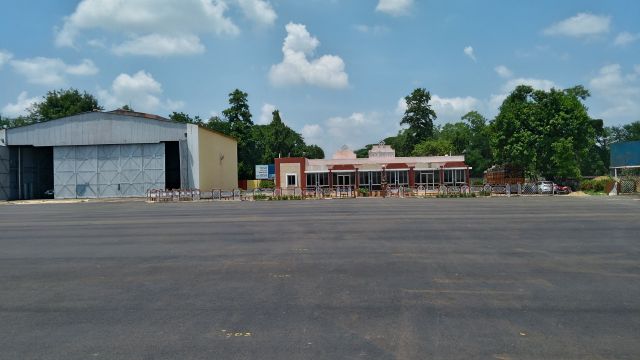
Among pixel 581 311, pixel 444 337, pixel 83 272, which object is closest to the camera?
pixel 444 337

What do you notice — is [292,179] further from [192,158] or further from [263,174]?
[263,174]

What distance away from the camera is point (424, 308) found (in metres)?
7.54

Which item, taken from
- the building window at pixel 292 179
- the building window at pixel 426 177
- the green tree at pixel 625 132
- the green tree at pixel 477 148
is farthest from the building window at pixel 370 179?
the green tree at pixel 625 132

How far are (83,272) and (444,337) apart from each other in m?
7.99

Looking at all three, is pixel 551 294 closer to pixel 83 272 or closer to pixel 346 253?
pixel 346 253

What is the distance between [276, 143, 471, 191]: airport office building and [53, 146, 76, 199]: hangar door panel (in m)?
23.4

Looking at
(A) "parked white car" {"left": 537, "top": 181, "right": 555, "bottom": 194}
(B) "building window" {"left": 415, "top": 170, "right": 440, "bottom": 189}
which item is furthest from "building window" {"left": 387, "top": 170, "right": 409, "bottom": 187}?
(A) "parked white car" {"left": 537, "top": 181, "right": 555, "bottom": 194}

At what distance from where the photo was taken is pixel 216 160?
63375 mm

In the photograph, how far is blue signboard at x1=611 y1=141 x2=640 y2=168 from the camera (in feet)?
190

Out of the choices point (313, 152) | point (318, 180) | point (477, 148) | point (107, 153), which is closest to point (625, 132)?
point (477, 148)

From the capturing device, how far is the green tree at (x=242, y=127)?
9556 cm

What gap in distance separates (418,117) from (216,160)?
5226cm

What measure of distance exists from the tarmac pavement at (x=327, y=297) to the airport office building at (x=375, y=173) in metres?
46.3

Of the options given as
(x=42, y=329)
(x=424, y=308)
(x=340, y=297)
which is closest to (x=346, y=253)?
(x=340, y=297)
